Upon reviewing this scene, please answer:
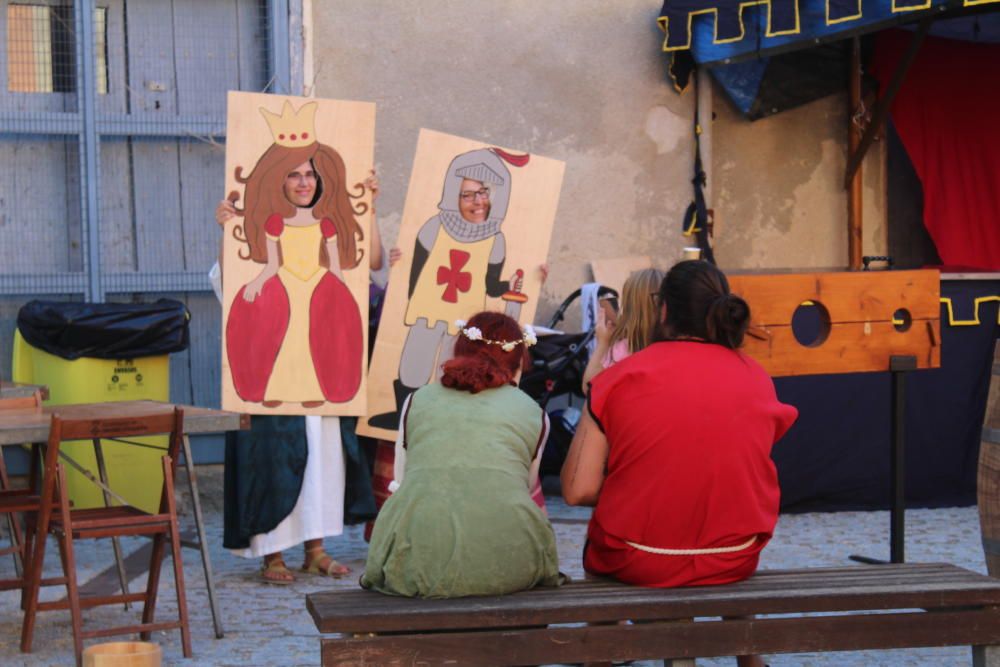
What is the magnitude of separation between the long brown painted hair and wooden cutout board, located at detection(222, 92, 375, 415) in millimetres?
11

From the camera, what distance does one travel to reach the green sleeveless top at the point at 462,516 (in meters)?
3.84

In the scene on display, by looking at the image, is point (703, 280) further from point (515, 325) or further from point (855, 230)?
point (855, 230)

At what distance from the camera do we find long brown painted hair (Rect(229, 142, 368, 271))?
6078 mm

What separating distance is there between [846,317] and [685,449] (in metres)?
2.10

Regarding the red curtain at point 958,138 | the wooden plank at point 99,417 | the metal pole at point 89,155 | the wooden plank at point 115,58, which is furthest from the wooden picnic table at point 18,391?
the red curtain at point 958,138

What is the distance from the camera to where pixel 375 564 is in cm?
393

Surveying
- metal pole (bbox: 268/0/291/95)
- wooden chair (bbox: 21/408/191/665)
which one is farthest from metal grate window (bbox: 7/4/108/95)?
wooden chair (bbox: 21/408/191/665)

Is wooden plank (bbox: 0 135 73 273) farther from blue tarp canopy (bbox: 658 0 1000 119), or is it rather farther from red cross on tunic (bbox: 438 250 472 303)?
blue tarp canopy (bbox: 658 0 1000 119)

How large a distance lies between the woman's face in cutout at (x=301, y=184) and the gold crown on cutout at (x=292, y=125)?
4.2 inches

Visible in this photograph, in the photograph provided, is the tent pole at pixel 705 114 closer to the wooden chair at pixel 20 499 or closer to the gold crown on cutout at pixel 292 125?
the gold crown on cutout at pixel 292 125

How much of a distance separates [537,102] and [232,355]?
3.59 metres

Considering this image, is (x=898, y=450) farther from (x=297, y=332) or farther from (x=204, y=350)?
(x=204, y=350)

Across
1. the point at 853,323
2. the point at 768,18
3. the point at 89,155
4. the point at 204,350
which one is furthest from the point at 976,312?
the point at 89,155

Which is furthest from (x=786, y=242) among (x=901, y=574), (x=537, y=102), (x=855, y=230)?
(x=901, y=574)
